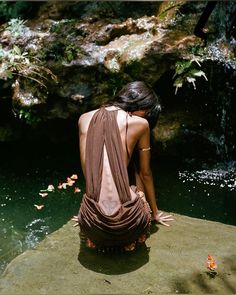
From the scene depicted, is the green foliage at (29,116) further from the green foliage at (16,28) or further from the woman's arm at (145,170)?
the woman's arm at (145,170)

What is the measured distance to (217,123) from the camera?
7391mm

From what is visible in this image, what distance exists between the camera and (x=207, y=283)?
372cm

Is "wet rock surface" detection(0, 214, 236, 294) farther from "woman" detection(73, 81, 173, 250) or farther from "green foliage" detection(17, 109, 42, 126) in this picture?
"green foliage" detection(17, 109, 42, 126)

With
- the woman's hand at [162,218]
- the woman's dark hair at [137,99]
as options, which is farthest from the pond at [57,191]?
the woman's dark hair at [137,99]

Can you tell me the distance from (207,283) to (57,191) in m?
3.72

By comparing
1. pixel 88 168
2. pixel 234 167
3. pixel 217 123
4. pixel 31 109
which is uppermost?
pixel 88 168

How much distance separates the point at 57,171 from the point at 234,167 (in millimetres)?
3252

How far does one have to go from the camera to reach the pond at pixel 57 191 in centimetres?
591

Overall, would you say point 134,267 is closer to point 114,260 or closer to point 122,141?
point 114,260

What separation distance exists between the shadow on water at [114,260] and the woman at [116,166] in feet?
0.29

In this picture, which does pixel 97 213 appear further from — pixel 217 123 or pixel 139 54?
pixel 217 123

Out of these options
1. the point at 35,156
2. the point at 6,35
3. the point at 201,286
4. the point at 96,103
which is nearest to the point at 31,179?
the point at 35,156

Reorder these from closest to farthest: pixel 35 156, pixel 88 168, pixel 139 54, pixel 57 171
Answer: pixel 88 168
pixel 139 54
pixel 57 171
pixel 35 156

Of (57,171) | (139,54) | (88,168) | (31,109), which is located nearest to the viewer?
(88,168)
